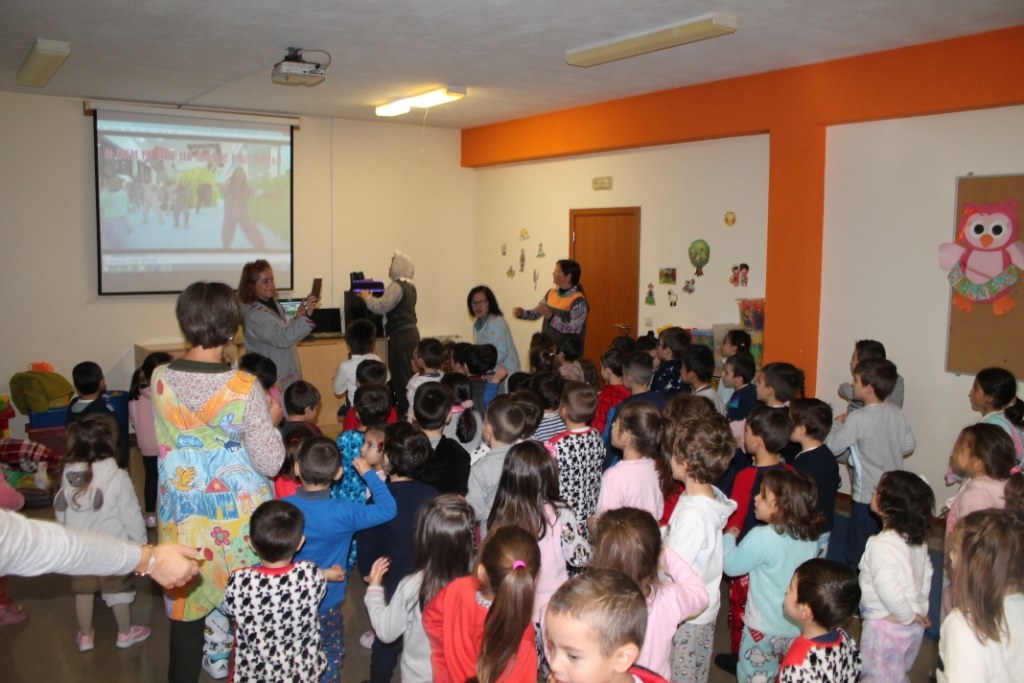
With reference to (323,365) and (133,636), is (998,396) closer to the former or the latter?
(133,636)

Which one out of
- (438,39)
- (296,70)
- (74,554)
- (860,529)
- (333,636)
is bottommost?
(333,636)

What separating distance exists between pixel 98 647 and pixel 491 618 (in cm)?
276

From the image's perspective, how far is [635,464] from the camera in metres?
3.34

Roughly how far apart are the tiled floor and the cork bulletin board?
2.18 metres

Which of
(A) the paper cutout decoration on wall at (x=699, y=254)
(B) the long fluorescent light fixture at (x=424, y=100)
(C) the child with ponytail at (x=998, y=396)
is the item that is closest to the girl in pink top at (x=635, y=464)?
(C) the child with ponytail at (x=998, y=396)

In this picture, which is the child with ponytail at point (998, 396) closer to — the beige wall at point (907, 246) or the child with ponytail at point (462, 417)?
the beige wall at point (907, 246)

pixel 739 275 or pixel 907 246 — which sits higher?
pixel 907 246

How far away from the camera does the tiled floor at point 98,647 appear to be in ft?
12.1

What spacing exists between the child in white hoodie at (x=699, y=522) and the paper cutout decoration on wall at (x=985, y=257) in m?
3.22

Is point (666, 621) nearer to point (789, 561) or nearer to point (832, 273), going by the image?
point (789, 561)

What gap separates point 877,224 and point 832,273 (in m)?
0.48

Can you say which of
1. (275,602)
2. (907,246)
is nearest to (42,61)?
(275,602)

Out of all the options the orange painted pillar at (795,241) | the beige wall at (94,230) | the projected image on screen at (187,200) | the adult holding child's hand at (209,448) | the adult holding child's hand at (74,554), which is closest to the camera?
the adult holding child's hand at (74,554)

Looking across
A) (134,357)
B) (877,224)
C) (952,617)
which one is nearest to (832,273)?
(877,224)
